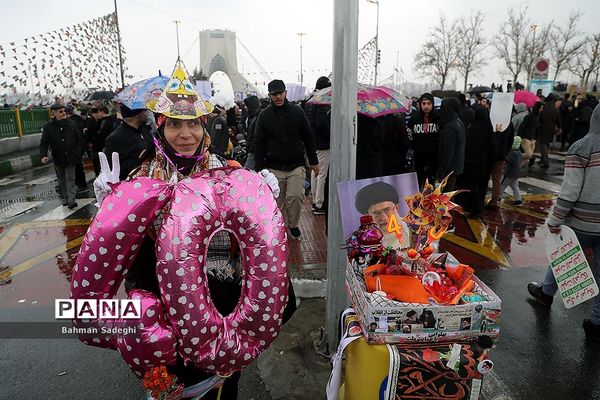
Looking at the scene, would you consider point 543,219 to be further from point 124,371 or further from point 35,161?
point 35,161

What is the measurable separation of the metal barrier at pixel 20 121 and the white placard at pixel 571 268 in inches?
668

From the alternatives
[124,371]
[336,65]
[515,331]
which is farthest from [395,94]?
[124,371]

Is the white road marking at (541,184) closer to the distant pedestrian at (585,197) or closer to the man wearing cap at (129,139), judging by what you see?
the distant pedestrian at (585,197)

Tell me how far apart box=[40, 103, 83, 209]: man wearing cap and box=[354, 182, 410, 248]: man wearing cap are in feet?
23.4

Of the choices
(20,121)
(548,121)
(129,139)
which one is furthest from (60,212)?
(548,121)

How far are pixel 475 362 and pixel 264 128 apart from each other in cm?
391

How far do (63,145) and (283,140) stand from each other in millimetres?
4940

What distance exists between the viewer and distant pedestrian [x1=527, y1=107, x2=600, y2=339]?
3244 millimetres

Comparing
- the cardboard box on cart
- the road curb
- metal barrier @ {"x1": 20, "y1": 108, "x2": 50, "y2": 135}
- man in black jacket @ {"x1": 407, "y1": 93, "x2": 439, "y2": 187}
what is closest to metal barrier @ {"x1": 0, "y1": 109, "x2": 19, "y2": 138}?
metal barrier @ {"x1": 20, "y1": 108, "x2": 50, "y2": 135}

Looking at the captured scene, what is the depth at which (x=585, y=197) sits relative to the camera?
10.9ft

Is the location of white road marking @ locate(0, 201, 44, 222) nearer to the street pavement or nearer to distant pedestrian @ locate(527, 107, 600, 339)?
the street pavement

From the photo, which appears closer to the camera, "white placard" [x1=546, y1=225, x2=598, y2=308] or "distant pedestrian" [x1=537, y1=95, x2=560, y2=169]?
"white placard" [x1=546, y1=225, x2=598, y2=308]

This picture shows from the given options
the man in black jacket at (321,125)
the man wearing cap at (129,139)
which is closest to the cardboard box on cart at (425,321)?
the man wearing cap at (129,139)

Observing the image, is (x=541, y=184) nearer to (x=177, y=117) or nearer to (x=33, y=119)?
(x=177, y=117)
